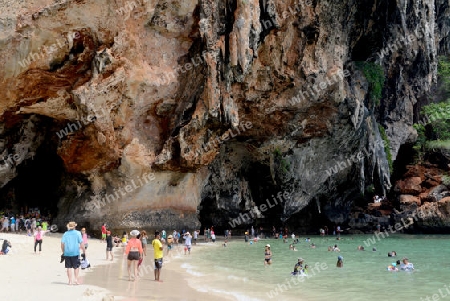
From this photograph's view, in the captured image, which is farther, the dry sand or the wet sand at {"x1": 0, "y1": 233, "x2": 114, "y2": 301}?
the dry sand

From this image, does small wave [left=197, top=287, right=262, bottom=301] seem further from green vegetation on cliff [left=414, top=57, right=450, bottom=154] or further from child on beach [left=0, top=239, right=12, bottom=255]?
green vegetation on cliff [left=414, top=57, right=450, bottom=154]

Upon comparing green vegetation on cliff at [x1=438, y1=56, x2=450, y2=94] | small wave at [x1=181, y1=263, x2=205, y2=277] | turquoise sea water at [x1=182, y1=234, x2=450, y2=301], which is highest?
green vegetation on cliff at [x1=438, y1=56, x2=450, y2=94]

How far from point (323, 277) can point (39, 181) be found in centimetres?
2219

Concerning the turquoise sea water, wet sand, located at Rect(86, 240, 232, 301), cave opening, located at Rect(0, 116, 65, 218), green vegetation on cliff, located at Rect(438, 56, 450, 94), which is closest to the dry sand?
wet sand, located at Rect(86, 240, 232, 301)

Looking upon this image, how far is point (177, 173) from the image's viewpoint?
26094 millimetres

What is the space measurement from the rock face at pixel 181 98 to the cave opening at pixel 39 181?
0.11 metres

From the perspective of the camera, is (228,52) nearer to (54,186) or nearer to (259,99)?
(259,99)

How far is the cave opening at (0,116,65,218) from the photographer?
1035 inches

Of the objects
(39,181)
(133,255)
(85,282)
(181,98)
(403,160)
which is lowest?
(85,282)

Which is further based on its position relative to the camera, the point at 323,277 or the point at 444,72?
the point at 444,72

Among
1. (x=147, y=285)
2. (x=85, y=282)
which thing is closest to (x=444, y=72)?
(x=147, y=285)

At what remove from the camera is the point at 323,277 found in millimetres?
14094

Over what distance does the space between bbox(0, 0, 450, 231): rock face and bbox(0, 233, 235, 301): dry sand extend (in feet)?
27.3

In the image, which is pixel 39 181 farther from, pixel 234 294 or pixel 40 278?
pixel 234 294
